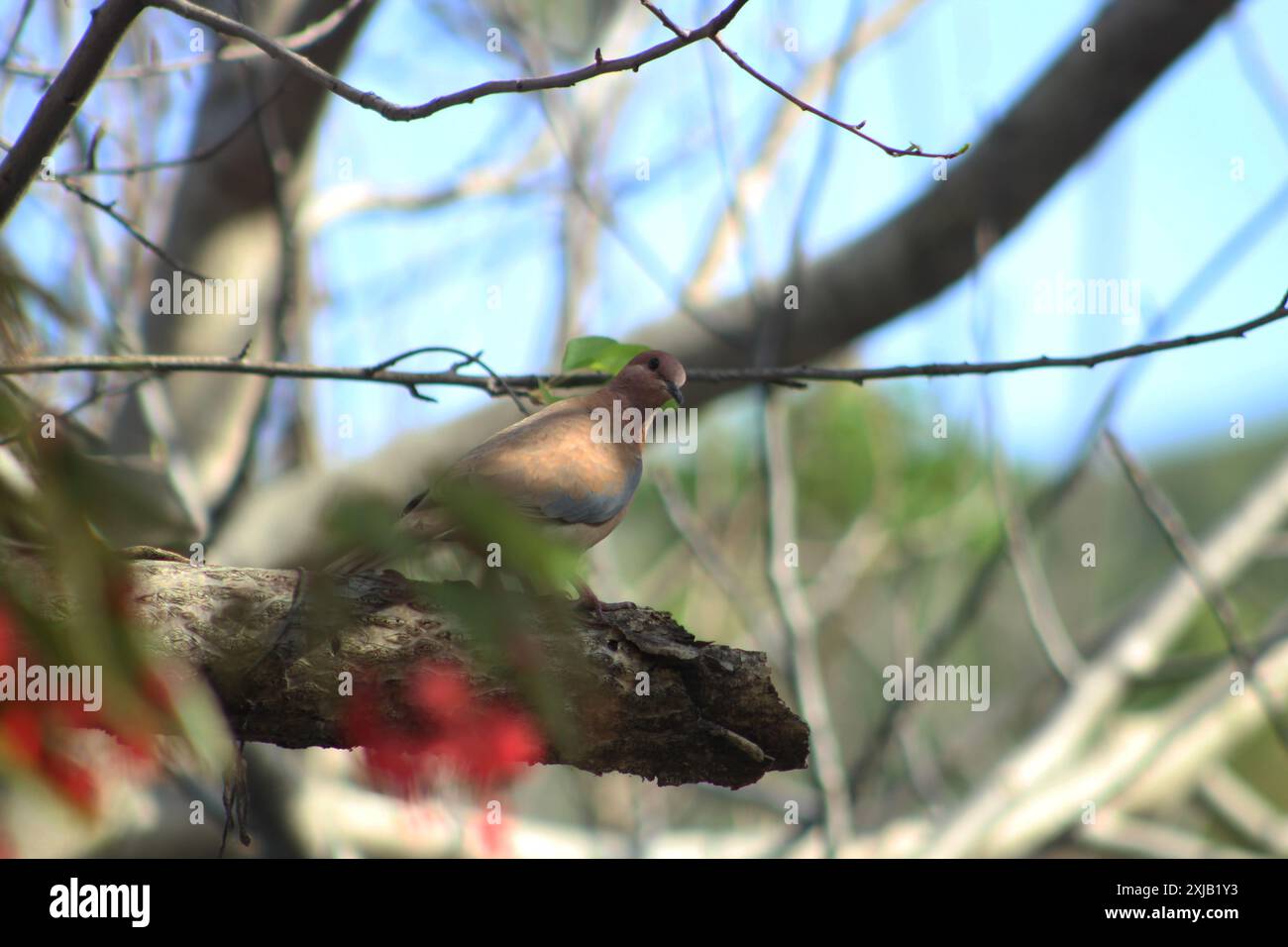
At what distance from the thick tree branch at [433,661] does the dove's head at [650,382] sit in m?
1.16

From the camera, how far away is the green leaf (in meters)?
2.53

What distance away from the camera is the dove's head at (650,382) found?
3.30 meters

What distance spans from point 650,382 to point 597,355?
822mm

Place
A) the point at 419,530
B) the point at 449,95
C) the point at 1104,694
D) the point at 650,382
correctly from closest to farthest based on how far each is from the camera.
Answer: the point at 419,530 → the point at 449,95 → the point at 650,382 → the point at 1104,694

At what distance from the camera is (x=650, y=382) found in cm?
335

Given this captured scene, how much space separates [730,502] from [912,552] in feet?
5.12

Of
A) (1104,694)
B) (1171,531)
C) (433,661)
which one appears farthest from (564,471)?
(1104,694)

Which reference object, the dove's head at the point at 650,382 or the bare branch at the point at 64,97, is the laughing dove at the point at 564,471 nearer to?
the dove's head at the point at 650,382

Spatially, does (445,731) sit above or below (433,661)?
below

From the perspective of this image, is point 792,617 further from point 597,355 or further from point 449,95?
point 449,95

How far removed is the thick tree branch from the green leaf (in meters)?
0.60

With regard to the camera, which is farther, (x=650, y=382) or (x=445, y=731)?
(x=650, y=382)

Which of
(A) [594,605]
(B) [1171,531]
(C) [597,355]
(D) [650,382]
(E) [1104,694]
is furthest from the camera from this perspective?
(E) [1104,694]

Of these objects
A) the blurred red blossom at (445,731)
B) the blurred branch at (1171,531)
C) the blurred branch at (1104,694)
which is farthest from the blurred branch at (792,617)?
the blurred red blossom at (445,731)
